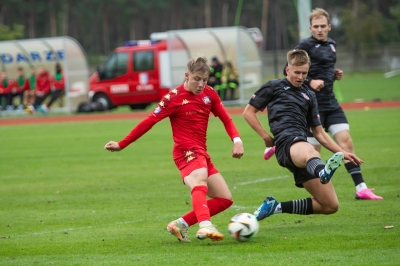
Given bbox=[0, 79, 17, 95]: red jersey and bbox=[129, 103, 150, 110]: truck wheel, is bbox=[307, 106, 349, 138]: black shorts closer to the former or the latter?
bbox=[129, 103, 150, 110]: truck wheel

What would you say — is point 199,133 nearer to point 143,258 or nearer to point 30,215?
point 143,258

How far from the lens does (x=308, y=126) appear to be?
806cm

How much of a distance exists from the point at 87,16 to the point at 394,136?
2940 inches

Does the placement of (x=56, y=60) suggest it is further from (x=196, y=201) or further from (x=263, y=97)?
(x=196, y=201)

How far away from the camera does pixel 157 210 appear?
32.0 ft

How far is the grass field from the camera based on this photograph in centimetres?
684

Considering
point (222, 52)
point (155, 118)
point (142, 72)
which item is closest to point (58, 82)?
point (142, 72)

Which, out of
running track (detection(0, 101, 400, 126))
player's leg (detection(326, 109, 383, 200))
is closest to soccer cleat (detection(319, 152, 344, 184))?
player's leg (detection(326, 109, 383, 200))

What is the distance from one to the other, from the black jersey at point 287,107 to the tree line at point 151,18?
71.2 m

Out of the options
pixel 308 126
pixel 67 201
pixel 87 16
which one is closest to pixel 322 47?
pixel 308 126

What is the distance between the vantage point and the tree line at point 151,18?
275 feet

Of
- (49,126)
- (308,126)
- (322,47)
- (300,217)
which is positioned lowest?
(49,126)

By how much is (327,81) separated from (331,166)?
3581 millimetres

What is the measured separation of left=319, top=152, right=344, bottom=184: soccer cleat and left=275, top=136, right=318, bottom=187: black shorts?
0.69m
